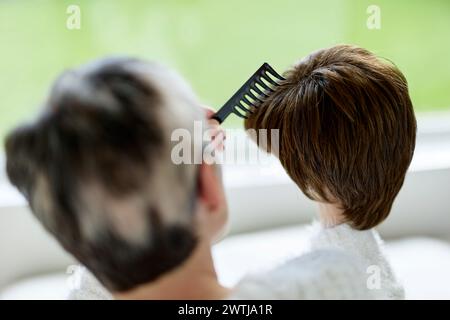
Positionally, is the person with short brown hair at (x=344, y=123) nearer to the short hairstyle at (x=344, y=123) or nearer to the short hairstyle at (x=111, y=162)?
the short hairstyle at (x=344, y=123)

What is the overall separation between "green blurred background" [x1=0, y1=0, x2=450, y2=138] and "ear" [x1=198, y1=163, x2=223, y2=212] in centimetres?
61

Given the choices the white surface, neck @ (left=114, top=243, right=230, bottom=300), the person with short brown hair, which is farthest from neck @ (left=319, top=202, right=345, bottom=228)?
neck @ (left=114, top=243, right=230, bottom=300)

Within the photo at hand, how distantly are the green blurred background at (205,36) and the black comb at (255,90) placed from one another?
0.39 metres

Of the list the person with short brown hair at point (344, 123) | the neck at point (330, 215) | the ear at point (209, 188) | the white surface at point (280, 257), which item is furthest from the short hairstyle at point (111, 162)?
the white surface at point (280, 257)

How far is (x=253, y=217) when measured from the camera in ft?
4.18

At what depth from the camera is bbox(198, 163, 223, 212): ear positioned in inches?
21.9

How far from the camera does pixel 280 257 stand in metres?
1.11

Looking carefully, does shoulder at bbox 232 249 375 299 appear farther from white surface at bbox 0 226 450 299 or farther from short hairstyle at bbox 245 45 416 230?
white surface at bbox 0 226 450 299

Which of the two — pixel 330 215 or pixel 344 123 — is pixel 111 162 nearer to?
pixel 344 123

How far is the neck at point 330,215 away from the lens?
0.86 metres

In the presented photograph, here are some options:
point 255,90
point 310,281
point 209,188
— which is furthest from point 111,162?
point 255,90

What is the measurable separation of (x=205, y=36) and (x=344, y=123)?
55cm
